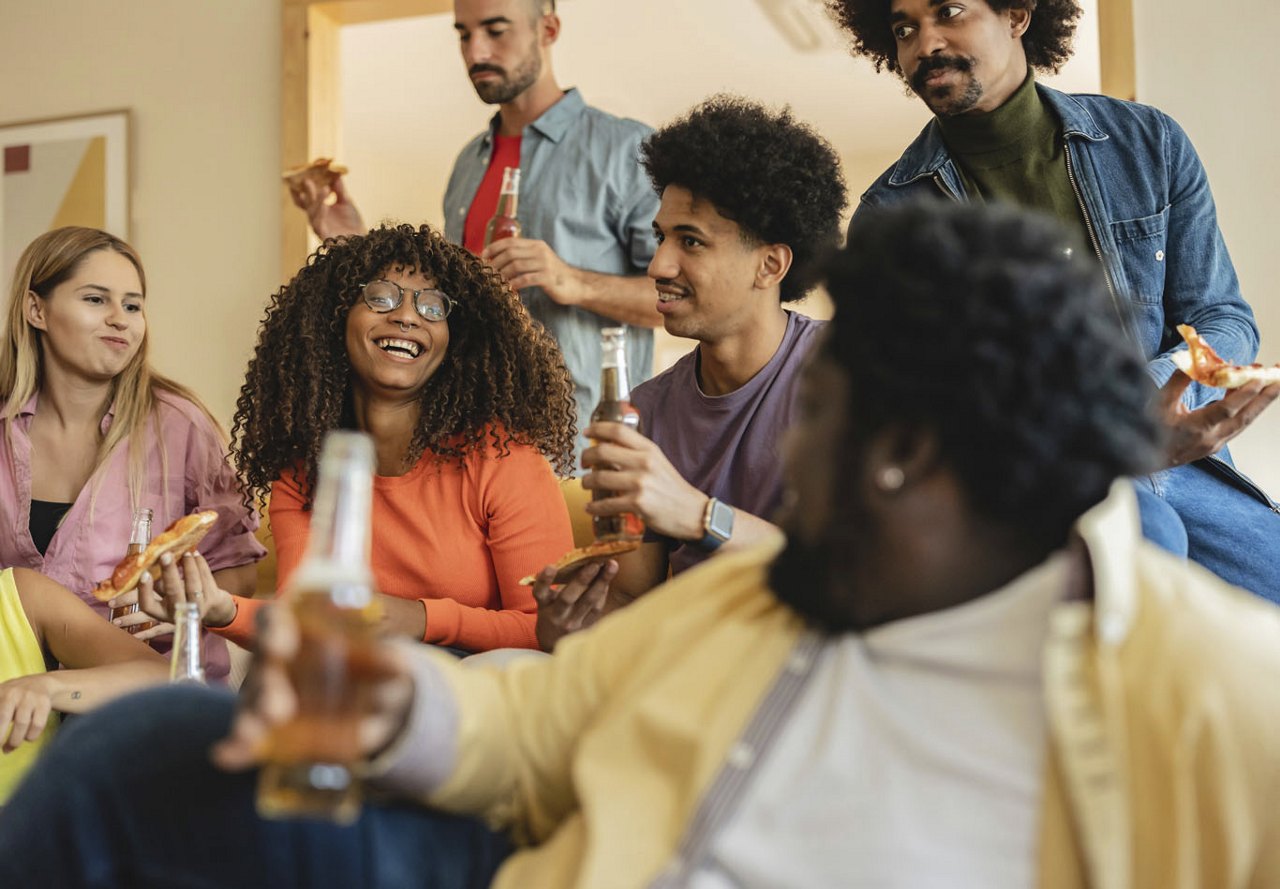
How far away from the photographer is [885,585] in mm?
1177

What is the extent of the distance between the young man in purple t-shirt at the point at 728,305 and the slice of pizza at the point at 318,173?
152 centimetres

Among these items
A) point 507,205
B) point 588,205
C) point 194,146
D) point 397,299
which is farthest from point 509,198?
point 194,146

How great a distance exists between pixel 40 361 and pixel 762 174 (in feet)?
6.19

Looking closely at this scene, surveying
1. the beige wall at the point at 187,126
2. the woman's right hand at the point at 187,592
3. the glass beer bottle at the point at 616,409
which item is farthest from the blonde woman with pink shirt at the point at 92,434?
the beige wall at the point at 187,126

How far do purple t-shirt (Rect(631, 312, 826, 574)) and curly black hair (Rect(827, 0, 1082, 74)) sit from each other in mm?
939

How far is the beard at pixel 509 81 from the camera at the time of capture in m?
3.73

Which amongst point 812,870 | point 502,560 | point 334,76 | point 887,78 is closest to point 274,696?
point 812,870

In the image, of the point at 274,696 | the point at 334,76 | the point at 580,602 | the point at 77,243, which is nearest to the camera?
the point at 274,696

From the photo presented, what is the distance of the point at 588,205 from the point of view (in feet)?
Result: 12.3

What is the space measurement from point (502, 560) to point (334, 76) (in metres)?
2.75

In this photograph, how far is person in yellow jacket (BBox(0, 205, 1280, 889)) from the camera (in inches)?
40.8

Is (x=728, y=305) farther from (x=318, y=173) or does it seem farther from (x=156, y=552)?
(x=318, y=173)

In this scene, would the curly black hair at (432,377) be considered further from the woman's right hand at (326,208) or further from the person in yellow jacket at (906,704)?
the person in yellow jacket at (906,704)

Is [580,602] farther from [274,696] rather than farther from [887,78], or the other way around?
[887,78]
